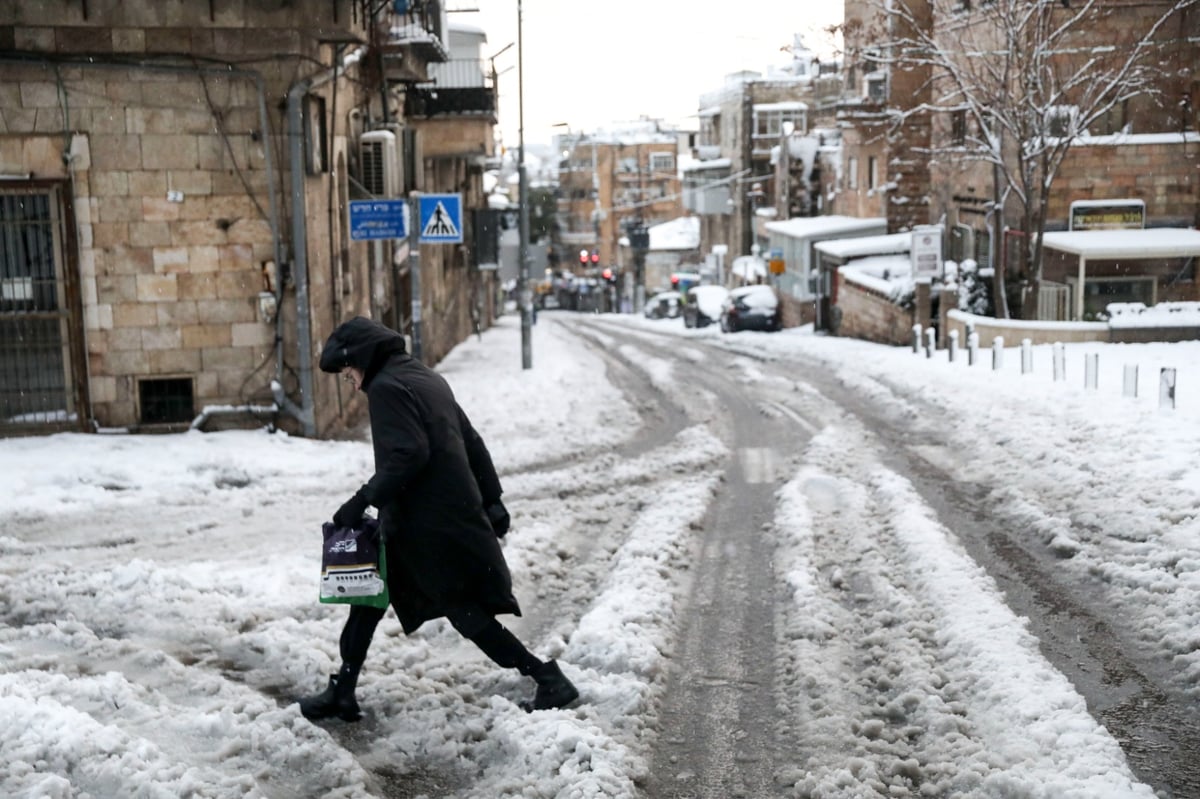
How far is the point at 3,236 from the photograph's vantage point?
1316cm

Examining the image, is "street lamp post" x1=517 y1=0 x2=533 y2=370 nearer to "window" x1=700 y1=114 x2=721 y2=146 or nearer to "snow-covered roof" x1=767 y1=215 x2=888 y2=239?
"snow-covered roof" x1=767 y1=215 x2=888 y2=239

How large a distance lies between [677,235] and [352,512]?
7852 cm

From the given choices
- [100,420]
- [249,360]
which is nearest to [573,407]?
[249,360]

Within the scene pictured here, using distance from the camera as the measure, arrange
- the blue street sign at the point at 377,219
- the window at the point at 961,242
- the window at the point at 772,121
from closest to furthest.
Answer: the blue street sign at the point at 377,219, the window at the point at 961,242, the window at the point at 772,121

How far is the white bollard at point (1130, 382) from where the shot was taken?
1431 centimetres

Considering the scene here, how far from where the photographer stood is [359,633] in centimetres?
588

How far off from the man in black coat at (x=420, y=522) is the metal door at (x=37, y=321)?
8.83 m

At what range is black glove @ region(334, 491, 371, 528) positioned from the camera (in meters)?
5.66

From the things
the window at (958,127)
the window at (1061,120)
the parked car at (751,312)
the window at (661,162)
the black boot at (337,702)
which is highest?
the window at (661,162)

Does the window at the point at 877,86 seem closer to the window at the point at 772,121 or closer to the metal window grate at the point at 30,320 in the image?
the window at the point at 772,121

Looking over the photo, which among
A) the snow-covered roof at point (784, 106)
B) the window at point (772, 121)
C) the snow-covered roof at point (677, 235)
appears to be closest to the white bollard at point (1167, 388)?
the window at point (772, 121)

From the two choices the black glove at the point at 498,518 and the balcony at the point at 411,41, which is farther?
the balcony at the point at 411,41

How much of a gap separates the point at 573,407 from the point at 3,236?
292 inches

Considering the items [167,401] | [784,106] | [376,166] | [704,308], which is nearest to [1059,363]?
[376,166]
